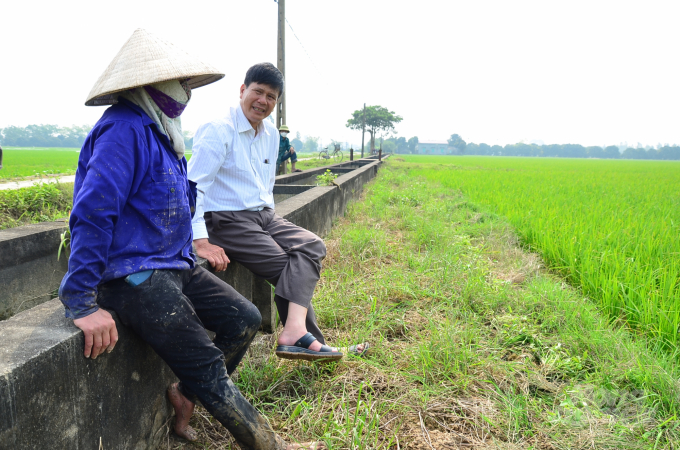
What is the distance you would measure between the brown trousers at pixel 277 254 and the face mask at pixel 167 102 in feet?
2.39

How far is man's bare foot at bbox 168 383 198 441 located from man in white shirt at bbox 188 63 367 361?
420mm

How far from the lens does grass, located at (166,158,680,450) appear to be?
1541 millimetres

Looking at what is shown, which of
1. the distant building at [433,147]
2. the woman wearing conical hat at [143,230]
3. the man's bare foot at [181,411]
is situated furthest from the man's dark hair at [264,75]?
the distant building at [433,147]

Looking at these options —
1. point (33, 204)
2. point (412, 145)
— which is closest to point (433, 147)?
point (412, 145)

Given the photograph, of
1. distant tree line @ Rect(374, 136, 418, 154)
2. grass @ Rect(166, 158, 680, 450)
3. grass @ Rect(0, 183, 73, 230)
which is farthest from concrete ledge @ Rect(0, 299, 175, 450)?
distant tree line @ Rect(374, 136, 418, 154)

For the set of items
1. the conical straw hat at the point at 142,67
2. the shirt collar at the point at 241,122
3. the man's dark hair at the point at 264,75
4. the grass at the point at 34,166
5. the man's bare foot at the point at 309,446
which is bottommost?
the man's bare foot at the point at 309,446

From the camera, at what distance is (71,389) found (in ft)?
3.45

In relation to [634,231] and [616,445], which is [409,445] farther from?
[634,231]

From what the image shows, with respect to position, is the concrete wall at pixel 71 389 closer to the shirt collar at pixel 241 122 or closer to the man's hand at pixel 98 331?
the man's hand at pixel 98 331

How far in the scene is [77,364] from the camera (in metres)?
1.08

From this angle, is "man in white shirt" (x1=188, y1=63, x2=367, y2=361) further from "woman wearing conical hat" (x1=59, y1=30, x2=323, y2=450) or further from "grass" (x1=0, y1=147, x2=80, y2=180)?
"grass" (x1=0, y1=147, x2=80, y2=180)

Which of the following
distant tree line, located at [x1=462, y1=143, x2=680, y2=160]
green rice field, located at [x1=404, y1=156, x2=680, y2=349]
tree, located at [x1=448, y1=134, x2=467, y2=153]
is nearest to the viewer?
green rice field, located at [x1=404, y1=156, x2=680, y2=349]

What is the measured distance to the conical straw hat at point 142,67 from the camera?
120cm

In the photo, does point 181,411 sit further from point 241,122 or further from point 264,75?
point 264,75
